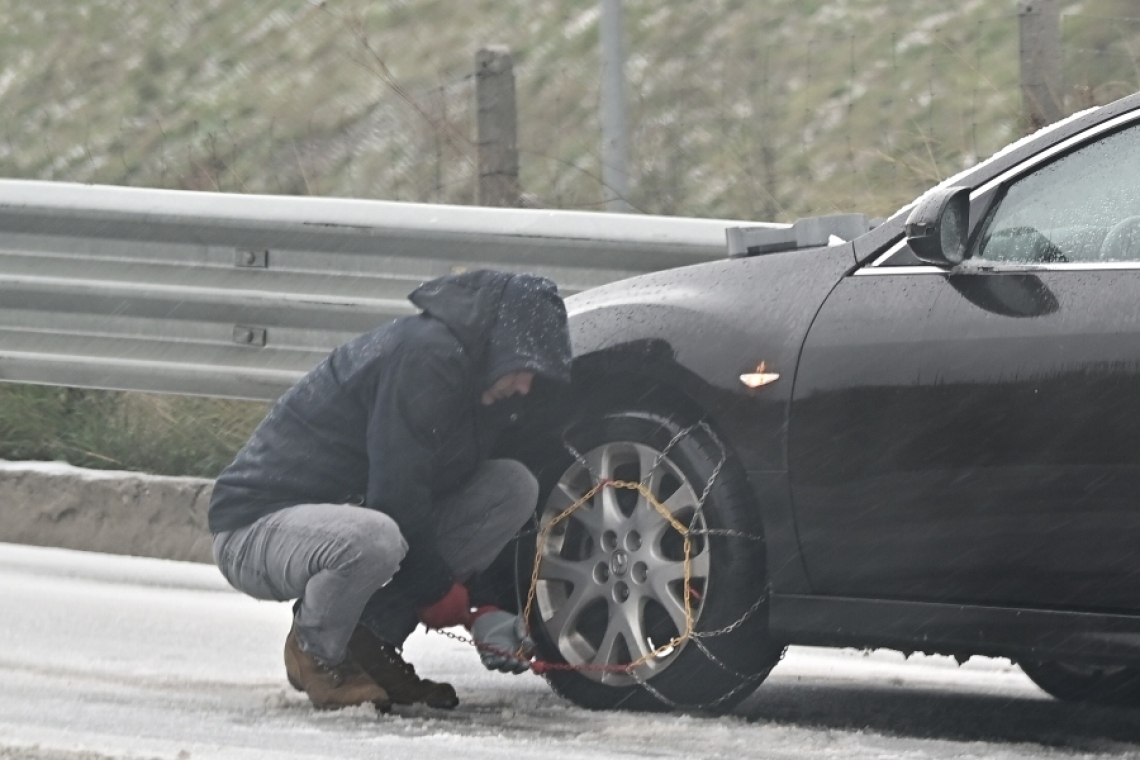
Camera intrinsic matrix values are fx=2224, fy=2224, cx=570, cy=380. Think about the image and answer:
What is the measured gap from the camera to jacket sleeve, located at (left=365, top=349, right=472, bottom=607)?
18.1 ft

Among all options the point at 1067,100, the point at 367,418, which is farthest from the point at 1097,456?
the point at 1067,100

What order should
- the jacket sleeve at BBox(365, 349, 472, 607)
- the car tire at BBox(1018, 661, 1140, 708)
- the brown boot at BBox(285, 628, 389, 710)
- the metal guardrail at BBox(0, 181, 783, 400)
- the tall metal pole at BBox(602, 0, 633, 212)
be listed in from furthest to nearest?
the tall metal pole at BBox(602, 0, 633, 212), the metal guardrail at BBox(0, 181, 783, 400), the car tire at BBox(1018, 661, 1140, 708), the brown boot at BBox(285, 628, 389, 710), the jacket sleeve at BBox(365, 349, 472, 607)

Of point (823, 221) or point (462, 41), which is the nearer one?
point (823, 221)

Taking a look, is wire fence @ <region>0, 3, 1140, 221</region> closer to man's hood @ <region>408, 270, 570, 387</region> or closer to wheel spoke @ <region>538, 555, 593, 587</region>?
wheel spoke @ <region>538, 555, 593, 587</region>

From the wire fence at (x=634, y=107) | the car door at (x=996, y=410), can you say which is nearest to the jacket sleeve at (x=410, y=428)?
the car door at (x=996, y=410)

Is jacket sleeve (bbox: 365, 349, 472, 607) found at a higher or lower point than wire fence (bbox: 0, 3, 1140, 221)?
lower

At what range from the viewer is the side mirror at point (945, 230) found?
523cm

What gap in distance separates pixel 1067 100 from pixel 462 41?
75.6 ft

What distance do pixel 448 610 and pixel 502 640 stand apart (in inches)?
6.4

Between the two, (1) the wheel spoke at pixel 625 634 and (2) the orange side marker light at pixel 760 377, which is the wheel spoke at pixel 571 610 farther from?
(2) the orange side marker light at pixel 760 377

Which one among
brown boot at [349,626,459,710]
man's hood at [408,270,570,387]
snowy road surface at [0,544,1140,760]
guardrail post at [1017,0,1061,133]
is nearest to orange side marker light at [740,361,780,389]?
Result: man's hood at [408,270,570,387]

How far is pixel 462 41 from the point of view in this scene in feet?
109

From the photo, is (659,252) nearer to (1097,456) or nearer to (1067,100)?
(1097,456)

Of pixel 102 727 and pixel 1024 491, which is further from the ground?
pixel 1024 491
